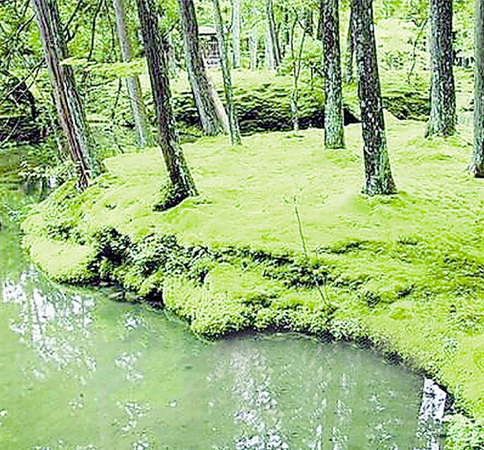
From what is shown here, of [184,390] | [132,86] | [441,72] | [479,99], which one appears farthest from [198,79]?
[184,390]

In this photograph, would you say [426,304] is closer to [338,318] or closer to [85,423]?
[338,318]

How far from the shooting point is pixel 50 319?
6469 mm

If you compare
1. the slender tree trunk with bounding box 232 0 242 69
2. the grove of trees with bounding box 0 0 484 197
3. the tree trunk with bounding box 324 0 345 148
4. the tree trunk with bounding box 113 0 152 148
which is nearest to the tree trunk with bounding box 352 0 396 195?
the grove of trees with bounding box 0 0 484 197

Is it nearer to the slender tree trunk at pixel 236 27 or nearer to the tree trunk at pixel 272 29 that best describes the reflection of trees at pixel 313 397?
the tree trunk at pixel 272 29

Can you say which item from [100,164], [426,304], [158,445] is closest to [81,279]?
[100,164]

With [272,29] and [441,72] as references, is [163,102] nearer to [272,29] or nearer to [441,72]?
[441,72]

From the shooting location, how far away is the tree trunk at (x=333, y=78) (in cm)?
884

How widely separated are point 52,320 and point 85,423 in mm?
2220

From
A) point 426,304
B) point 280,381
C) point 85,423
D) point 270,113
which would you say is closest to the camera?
point 85,423

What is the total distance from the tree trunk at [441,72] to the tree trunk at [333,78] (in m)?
1.53

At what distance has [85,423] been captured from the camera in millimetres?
4441

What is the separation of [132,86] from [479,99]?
19.7 ft

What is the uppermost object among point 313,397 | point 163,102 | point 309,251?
point 163,102

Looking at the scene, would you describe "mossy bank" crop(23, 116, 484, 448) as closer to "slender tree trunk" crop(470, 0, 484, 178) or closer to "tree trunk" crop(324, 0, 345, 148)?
"slender tree trunk" crop(470, 0, 484, 178)
